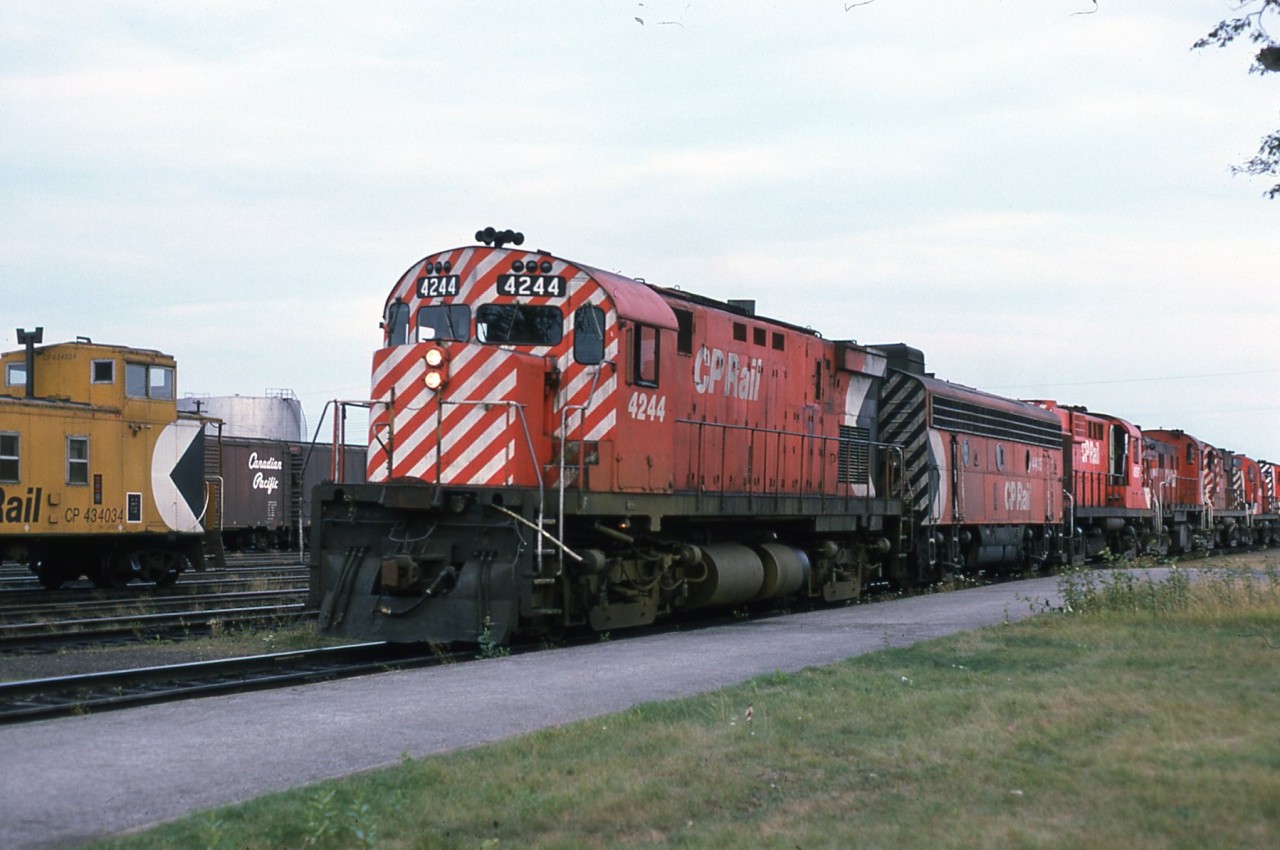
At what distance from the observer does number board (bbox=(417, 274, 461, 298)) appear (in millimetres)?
14422

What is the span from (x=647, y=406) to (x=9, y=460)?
11.4 metres

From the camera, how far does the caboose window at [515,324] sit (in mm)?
14281

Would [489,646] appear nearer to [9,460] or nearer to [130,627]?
[130,627]

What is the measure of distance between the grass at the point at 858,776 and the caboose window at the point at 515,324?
5.32 metres

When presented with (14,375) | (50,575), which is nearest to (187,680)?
(50,575)

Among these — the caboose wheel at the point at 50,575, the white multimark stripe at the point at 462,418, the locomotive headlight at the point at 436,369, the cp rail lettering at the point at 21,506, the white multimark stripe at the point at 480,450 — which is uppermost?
the locomotive headlight at the point at 436,369

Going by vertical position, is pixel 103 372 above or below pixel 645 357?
above

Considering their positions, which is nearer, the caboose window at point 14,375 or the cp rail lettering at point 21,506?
the cp rail lettering at point 21,506

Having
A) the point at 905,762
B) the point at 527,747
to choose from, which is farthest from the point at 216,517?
the point at 905,762

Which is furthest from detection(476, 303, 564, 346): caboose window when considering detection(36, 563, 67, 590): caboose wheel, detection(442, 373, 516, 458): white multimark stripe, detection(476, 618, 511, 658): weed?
detection(36, 563, 67, 590): caboose wheel

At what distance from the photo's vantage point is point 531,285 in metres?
14.3

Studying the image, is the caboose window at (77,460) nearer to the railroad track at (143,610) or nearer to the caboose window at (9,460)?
the caboose window at (9,460)

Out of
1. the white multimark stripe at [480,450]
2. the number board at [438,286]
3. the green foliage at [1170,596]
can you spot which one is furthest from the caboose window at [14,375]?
the green foliage at [1170,596]

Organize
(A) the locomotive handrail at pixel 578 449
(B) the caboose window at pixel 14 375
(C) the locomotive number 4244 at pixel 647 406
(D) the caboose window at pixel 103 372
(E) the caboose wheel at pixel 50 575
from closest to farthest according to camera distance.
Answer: (A) the locomotive handrail at pixel 578 449 < (C) the locomotive number 4244 at pixel 647 406 < (D) the caboose window at pixel 103 372 < (B) the caboose window at pixel 14 375 < (E) the caboose wheel at pixel 50 575
